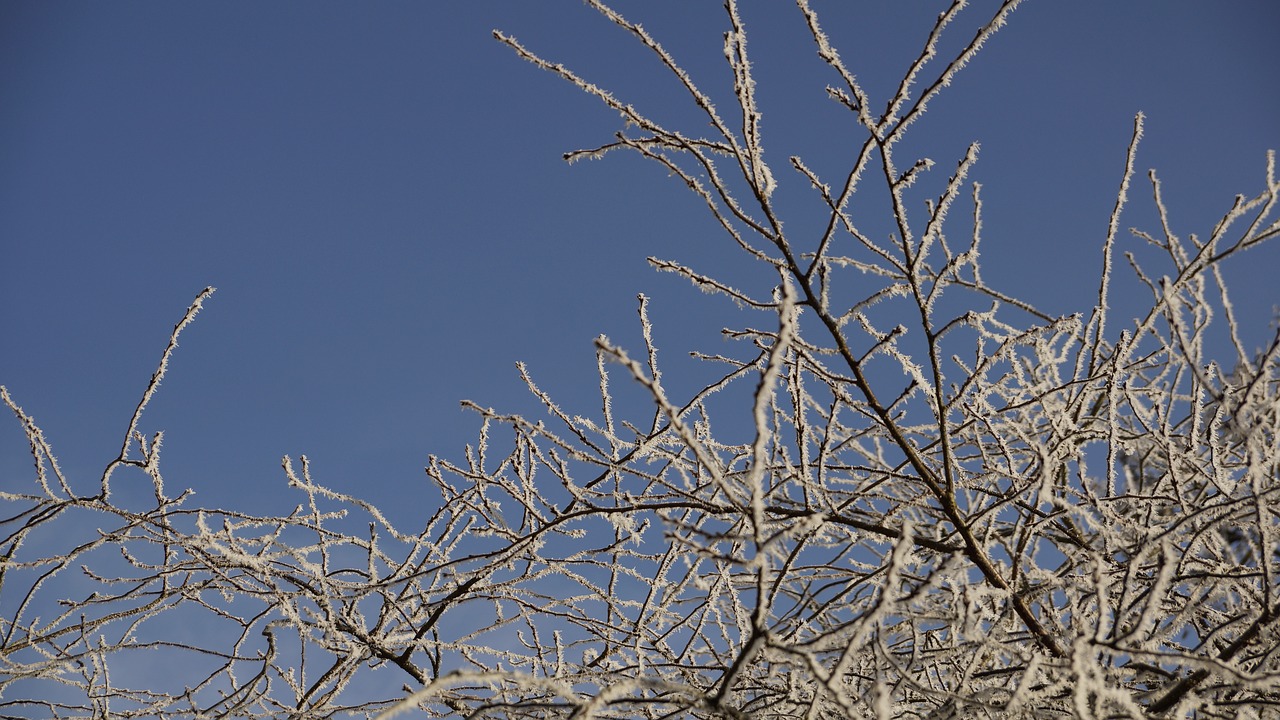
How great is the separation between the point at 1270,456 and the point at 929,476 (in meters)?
0.67

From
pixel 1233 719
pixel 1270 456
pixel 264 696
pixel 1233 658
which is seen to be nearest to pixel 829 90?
pixel 1270 456

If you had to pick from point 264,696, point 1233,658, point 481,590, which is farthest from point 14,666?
point 1233,658

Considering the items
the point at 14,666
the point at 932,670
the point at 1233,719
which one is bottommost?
the point at 1233,719

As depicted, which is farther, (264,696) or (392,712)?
(264,696)

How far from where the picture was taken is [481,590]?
6.90ft

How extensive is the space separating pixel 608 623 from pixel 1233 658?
1.38 meters

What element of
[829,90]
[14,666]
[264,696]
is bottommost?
[264,696]

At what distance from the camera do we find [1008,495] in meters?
1.63

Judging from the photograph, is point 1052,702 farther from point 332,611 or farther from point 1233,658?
point 332,611

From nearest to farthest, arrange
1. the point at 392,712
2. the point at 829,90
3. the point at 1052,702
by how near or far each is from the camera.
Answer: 1. the point at 392,712
2. the point at 829,90
3. the point at 1052,702

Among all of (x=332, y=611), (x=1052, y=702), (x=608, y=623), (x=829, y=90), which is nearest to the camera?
(x=829, y=90)

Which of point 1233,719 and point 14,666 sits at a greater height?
point 14,666

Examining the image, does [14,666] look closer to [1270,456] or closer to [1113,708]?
[1113,708]

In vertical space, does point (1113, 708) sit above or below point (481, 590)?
below
